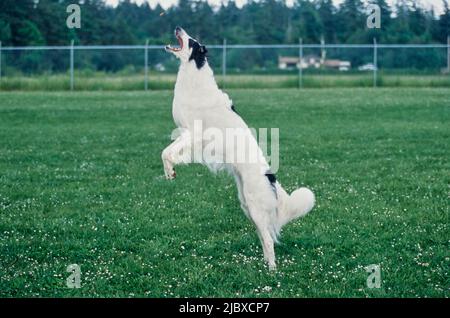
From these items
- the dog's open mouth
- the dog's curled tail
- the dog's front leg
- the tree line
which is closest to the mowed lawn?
the dog's curled tail

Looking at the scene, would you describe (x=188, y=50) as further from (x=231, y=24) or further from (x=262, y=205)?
(x=231, y=24)

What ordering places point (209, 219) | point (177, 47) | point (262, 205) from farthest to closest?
point (209, 219)
point (177, 47)
point (262, 205)

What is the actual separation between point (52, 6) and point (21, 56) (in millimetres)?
9633

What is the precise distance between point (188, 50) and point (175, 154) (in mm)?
1143

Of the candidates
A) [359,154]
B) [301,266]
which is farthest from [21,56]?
[301,266]

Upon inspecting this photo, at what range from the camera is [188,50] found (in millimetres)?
6504

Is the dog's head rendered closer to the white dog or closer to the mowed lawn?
the white dog

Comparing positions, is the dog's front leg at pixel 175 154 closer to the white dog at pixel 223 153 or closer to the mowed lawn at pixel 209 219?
the white dog at pixel 223 153

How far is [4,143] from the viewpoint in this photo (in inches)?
534

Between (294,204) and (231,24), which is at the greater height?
(231,24)

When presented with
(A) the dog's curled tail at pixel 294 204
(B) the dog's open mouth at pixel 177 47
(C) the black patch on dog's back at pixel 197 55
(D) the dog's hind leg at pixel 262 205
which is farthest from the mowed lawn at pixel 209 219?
(B) the dog's open mouth at pixel 177 47

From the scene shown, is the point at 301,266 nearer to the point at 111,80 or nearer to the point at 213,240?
the point at 213,240

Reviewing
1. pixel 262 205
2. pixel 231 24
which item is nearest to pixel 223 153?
pixel 262 205

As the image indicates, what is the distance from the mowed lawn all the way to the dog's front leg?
787 mm
